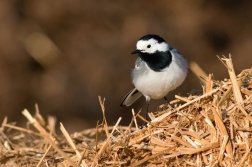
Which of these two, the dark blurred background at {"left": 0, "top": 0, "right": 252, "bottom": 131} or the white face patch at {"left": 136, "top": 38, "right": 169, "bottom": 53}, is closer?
the white face patch at {"left": 136, "top": 38, "right": 169, "bottom": 53}

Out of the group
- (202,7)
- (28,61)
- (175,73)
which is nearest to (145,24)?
(202,7)

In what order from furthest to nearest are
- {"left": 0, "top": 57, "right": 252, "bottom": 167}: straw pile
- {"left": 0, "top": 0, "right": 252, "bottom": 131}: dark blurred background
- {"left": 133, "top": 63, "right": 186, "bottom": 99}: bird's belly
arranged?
1. {"left": 0, "top": 0, "right": 252, "bottom": 131}: dark blurred background
2. {"left": 133, "top": 63, "right": 186, "bottom": 99}: bird's belly
3. {"left": 0, "top": 57, "right": 252, "bottom": 167}: straw pile

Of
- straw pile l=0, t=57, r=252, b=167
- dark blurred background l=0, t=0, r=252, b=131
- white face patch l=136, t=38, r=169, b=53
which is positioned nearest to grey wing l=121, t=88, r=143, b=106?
white face patch l=136, t=38, r=169, b=53

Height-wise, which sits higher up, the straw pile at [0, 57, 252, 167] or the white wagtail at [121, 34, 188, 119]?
the white wagtail at [121, 34, 188, 119]

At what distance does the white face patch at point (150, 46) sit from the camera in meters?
4.46

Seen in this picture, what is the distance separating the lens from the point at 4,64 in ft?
27.5

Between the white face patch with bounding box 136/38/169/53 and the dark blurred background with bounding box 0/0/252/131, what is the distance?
349cm

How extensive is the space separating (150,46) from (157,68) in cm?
19

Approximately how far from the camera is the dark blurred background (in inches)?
326

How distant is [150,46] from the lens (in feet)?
14.7

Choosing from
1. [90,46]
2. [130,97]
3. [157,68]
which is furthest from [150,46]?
[90,46]

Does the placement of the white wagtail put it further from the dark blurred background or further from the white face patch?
the dark blurred background

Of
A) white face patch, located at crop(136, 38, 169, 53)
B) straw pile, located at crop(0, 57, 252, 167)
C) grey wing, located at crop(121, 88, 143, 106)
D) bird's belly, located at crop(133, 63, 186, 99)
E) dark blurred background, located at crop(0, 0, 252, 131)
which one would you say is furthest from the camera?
dark blurred background, located at crop(0, 0, 252, 131)

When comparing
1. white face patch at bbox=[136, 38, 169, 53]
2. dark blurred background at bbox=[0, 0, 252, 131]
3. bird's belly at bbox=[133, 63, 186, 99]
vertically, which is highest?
dark blurred background at bbox=[0, 0, 252, 131]
